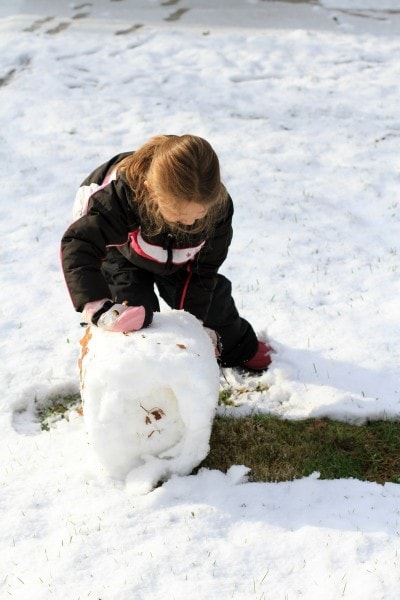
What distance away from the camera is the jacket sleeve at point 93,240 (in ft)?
10.5

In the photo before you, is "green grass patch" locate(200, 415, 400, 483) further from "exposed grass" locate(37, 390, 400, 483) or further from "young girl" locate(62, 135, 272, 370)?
"young girl" locate(62, 135, 272, 370)

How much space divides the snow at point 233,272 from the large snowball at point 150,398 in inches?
2.7

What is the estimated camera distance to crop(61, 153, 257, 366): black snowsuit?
323 cm

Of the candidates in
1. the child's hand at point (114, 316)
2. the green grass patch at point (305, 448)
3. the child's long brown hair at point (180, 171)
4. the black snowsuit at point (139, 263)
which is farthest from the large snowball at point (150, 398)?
the child's long brown hair at point (180, 171)

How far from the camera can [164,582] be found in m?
2.84

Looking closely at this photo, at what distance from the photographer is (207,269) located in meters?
3.67

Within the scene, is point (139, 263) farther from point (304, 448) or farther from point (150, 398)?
point (304, 448)

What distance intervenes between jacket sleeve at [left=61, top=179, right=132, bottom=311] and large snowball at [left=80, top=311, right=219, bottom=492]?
20 centimetres

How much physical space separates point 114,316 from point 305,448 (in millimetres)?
1233

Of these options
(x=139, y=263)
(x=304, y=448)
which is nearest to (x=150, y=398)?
(x=139, y=263)

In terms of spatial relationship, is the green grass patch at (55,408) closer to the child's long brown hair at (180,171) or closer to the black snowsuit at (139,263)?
the black snowsuit at (139,263)

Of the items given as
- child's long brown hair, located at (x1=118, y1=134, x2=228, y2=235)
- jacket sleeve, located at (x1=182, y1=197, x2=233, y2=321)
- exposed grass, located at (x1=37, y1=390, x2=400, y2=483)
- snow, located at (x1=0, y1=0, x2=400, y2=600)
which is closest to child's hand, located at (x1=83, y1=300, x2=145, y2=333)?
snow, located at (x1=0, y1=0, x2=400, y2=600)

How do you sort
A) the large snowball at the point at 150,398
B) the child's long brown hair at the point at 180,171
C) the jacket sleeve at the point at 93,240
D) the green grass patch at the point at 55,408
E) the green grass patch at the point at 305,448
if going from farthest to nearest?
the green grass patch at the point at 55,408
the green grass patch at the point at 305,448
the jacket sleeve at the point at 93,240
the large snowball at the point at 150,398
the child's long brown hair at the point at 180,171

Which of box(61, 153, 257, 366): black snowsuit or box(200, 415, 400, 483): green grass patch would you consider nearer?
box(61, 153, 257, 366): black snowsuit
